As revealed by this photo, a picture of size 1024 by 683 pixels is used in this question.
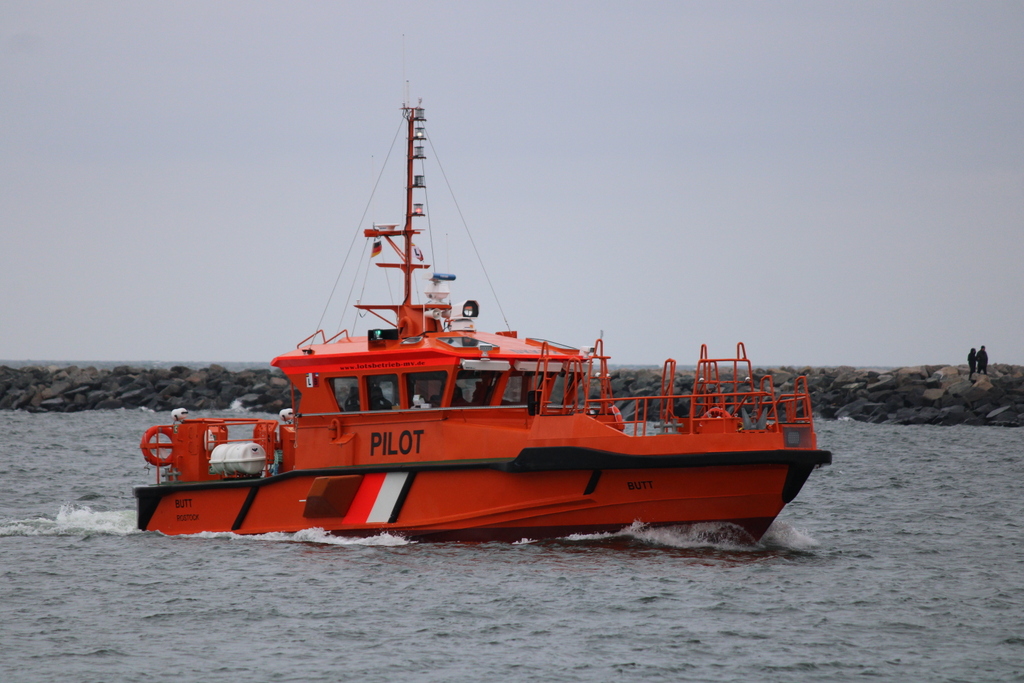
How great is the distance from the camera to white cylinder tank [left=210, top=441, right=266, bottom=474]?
1352cm

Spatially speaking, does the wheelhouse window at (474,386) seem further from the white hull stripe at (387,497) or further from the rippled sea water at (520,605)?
the rippled sea water at (520,605)

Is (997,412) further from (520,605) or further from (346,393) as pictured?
(520,605)

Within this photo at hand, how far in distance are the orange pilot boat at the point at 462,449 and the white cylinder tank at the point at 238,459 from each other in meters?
0.02

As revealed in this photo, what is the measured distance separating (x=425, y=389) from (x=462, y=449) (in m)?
0.86

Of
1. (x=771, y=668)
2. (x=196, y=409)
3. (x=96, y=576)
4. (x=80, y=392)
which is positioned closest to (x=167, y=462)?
(x=96, y=576)

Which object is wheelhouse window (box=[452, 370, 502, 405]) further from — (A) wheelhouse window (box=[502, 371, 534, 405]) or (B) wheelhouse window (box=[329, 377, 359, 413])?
(B) wheelhouse window (box=[329, 377, 359, 413])

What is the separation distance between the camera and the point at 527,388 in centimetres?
1292

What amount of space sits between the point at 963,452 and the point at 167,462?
58.5 ft

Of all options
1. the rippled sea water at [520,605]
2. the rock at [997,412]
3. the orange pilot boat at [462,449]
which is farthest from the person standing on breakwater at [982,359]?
the orange pilot boat at [462,449]

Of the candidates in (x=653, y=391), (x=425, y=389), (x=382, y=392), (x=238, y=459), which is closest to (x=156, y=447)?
(x=238, y=459)

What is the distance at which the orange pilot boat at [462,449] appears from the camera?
11.4 m

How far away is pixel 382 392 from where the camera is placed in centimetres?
1270

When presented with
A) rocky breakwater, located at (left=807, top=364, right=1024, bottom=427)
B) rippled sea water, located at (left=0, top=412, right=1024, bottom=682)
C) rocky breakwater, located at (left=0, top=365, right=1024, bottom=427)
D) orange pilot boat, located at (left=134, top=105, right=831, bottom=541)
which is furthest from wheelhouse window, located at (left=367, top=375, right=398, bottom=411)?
rocky breakwater, located at (left=807, top=364, right=1024, bottom=427)

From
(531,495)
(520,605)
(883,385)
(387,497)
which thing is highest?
(883,385)
